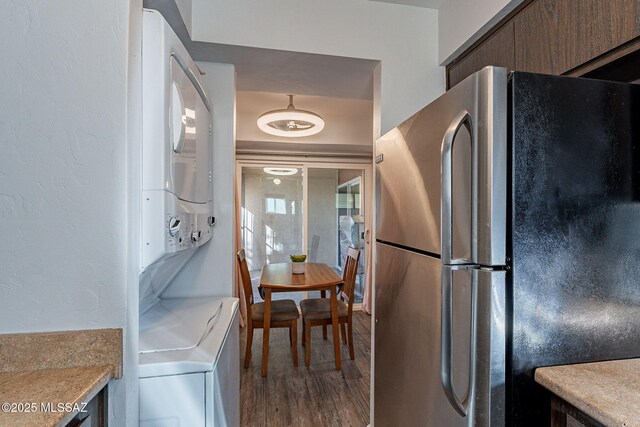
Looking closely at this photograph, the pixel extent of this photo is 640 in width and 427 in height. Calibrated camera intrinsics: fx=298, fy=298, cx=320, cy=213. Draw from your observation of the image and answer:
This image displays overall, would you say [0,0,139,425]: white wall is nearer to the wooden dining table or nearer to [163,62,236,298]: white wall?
[163,62,236,298]: white wall

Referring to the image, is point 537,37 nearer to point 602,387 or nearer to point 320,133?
point 602,387

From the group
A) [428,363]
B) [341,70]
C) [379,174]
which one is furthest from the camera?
[341,70]

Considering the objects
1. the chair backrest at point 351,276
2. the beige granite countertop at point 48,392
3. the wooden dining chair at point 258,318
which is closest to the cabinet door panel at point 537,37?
the beige granite countertop at point 48,392

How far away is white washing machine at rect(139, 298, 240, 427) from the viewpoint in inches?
37.3

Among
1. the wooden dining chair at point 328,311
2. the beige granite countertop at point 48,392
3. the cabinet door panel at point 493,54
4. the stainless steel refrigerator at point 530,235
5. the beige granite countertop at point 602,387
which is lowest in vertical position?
the wooden dining chair at point 328,311

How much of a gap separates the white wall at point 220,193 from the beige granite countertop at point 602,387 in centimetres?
154

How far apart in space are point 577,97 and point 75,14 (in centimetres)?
141

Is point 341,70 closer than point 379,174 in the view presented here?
No

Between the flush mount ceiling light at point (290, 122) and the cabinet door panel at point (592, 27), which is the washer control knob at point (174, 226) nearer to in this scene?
the cabinet door panel at point (592, 27)

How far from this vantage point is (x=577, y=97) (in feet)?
2.79

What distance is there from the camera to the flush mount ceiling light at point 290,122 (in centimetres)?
246

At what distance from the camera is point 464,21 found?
1.56m

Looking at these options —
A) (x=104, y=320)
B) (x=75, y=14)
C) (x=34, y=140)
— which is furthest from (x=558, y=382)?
(x=75, y=14)

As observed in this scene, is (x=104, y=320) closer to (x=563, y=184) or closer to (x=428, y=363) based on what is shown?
(x=428, y=363)
